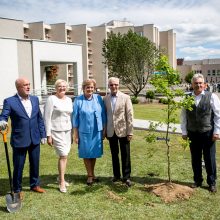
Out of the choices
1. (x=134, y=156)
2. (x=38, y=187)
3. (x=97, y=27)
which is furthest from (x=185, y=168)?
(x=97, y=27)

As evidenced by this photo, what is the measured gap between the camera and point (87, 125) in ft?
19.0

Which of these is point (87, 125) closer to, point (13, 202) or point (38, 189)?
point (38, 189)

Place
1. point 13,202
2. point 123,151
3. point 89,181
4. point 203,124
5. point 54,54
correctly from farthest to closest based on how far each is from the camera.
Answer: point 54,54 → point 89,181 → point 123,151 → point 203,124 → point 13,202

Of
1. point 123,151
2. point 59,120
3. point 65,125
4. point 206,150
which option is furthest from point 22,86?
point 206,150

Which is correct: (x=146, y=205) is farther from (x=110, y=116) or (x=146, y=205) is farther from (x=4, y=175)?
(x=4, y=175)

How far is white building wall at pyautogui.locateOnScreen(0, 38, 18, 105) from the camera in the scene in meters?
21.6

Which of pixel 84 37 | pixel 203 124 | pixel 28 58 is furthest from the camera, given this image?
pixel 84 37

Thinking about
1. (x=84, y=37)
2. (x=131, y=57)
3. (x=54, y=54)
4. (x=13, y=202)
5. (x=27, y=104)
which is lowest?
(x=13, y=202)

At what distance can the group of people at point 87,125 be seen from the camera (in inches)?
205

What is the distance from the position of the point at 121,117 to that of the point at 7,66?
17.7 meters

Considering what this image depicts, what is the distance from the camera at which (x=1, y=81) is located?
851 inches

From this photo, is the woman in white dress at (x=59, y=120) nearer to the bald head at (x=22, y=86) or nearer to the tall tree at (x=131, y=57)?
the bald head at (x=22, y=86)

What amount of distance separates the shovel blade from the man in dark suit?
0.25 meters

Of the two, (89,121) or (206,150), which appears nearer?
(206,150)
